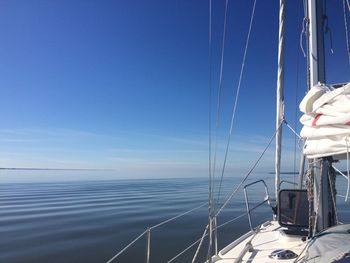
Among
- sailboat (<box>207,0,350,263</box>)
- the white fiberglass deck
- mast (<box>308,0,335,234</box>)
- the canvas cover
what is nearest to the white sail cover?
sailboat (<box>207,0,350,263</box>)

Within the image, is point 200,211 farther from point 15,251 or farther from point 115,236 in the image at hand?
point 15,251

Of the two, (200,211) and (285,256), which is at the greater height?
(285,256)

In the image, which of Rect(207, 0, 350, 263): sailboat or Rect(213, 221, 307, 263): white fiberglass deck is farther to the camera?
Rect(213, 221, 307, 263): white fiberglass deck

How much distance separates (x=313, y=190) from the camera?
598 cm

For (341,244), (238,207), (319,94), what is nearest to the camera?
(341,244)

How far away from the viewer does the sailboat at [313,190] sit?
447cm

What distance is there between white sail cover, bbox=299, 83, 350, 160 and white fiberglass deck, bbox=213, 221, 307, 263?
6.01 ft

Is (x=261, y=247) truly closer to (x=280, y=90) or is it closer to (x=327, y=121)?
(x=327, y=121)

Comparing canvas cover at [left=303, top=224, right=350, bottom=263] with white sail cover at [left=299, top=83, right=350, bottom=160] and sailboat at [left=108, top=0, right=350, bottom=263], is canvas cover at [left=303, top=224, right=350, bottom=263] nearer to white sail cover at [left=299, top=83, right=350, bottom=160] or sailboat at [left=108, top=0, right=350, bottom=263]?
sailboat at [left=108, top=0, right=350, bottom=263]

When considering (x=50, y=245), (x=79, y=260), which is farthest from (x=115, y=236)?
(x=79, y=260)

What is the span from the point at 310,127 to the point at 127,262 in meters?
9.10

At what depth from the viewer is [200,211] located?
24531mm

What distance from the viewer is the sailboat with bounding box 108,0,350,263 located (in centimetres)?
447

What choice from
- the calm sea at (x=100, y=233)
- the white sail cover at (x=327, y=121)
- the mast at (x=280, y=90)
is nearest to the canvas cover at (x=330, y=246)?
the white sail cover at (x=327, y=121)
